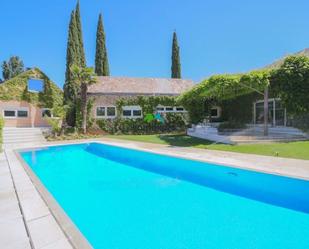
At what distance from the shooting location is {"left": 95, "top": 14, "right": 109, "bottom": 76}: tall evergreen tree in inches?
1287

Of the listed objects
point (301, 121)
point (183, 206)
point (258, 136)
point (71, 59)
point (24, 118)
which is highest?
point (71, 59)

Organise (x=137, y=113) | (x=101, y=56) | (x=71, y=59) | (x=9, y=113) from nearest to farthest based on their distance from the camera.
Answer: (x=9, y=113) < (x=137, y=113) < (x=71, y=59) < (x=101, y=56)

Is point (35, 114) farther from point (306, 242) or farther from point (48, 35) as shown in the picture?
point (306, 242)

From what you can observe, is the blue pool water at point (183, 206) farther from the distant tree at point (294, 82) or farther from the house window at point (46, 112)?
the house window at point (46, 112)

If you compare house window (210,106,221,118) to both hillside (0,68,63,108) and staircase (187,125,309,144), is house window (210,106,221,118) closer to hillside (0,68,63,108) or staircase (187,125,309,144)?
staircase (187,125,309,144)

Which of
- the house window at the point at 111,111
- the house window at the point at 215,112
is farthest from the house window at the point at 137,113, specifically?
the house window at the point at 215,112

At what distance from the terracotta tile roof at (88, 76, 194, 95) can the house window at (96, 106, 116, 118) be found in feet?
5.30

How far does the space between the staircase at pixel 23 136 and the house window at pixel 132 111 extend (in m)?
7.81

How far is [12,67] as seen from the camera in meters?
42.5

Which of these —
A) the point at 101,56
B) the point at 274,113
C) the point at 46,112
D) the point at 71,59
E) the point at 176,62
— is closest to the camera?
the point at 274,113

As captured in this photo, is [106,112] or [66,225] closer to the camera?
[66,225]

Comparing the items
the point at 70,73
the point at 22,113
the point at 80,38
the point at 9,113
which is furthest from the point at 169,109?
the point at 9,113

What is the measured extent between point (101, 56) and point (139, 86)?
12.2 metres

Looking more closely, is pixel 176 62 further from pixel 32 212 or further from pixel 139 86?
pixel 32 212
